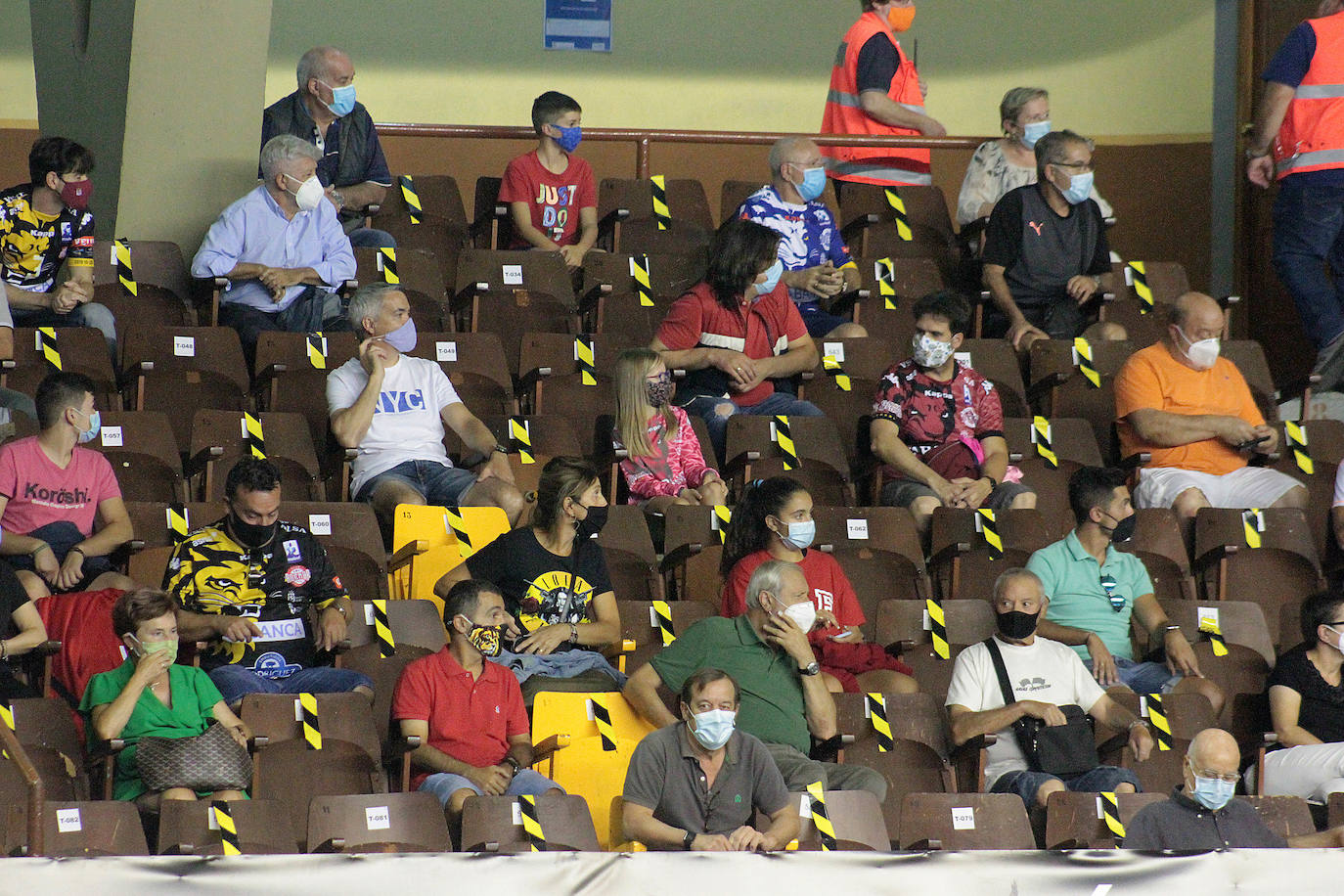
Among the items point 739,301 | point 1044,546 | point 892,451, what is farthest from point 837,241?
point 1044,546

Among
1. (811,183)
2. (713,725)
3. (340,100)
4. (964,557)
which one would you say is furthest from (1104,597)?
(340,100)

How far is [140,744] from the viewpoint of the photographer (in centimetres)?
432

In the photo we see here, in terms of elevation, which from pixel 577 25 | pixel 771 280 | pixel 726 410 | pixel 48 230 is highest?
pixel 577 25

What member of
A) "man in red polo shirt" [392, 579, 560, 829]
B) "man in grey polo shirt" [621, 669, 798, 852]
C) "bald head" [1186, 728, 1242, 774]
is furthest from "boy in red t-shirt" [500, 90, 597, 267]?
"bald head" [1186, 728, 1242, 774]

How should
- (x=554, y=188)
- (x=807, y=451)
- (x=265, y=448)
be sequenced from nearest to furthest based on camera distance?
(x=265, y=448) → (x=807, y=451) → (x=554, y=188)

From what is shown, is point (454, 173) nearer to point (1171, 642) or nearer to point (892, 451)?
point (892, 451)

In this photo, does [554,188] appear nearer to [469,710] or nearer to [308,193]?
[308,193]

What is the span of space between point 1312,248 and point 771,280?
2.25 meters

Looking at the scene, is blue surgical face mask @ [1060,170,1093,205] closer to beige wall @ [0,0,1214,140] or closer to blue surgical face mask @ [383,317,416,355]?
blue surgical face mask @ [383,317,416,355]

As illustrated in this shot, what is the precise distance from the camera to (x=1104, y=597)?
5.46 m

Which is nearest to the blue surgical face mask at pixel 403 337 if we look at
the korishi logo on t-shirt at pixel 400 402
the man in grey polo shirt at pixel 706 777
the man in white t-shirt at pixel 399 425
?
the man in white t-shirt at pixel 399 425

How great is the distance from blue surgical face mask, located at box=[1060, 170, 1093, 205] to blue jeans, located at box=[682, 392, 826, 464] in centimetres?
148

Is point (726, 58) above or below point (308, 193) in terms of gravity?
above

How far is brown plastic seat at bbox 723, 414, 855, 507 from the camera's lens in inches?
234
